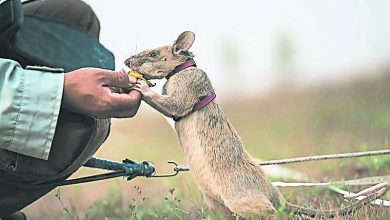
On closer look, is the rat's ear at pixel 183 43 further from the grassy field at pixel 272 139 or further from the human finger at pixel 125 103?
the grassy field at pixel 272 139

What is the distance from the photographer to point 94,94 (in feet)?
2.81

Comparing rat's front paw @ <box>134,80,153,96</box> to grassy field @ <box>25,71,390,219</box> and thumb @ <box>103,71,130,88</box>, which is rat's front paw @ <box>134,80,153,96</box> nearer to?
thumb @ <box>103,71,130,88</box>

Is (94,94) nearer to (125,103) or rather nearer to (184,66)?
(125,103)

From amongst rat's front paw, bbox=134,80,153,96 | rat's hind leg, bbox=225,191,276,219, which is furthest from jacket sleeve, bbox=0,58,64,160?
rat's hind leg, bbox=225,191,276,219

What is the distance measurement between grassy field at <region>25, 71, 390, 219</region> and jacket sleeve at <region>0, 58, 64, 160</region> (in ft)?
1.76

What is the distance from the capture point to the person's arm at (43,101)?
823mm

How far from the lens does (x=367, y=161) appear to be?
1438 millimetres

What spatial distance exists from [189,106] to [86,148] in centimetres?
15

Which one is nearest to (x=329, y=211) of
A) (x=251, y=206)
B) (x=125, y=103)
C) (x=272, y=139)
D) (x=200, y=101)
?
(x=251, y=206)

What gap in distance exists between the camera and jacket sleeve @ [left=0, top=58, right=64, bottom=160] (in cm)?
82

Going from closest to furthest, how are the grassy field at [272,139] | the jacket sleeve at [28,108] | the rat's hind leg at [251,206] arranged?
the jacket sleeve at [28,108], the rat's hind leg at [251,206], the grassy field at [272,139]

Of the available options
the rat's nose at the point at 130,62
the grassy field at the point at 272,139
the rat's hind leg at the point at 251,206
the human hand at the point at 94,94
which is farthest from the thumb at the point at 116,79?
the grassy field at the point at 272,139

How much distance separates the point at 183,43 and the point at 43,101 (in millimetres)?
232

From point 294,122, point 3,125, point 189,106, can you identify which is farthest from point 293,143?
point 3,125
